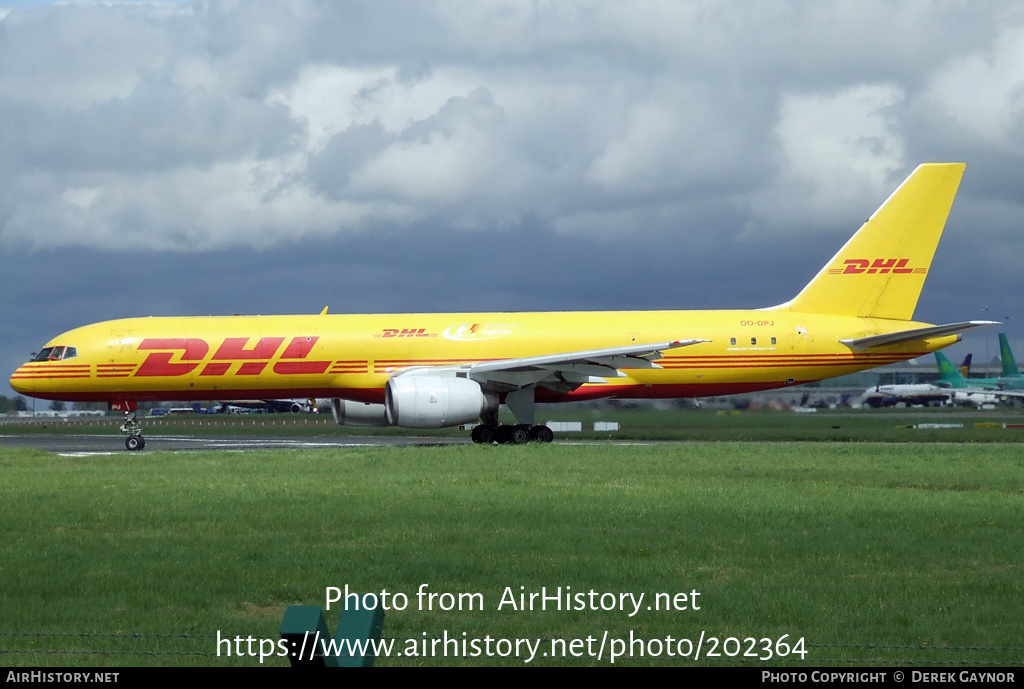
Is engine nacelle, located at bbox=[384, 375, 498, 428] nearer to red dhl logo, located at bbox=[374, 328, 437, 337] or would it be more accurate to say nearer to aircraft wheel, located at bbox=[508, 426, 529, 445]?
aircraft wheel, located at bbox=[508, 426, 529, 445]

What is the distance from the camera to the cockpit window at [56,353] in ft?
101

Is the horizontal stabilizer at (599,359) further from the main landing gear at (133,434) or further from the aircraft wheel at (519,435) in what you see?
the main landing gear at (133,434)

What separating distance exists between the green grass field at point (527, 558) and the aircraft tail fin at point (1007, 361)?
70724 millimetres

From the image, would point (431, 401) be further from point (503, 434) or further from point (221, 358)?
point (221, 358)

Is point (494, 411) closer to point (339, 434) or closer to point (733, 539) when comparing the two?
point (339, 434)

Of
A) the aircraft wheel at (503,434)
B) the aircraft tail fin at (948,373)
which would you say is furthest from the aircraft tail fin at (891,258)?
the aircraft tail fin at (948,373)

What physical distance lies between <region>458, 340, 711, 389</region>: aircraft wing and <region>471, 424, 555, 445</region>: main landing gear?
1.15 metres

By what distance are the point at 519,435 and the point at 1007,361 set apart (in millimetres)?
66858

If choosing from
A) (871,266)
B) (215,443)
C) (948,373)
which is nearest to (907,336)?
(871,266)

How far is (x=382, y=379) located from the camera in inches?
1216

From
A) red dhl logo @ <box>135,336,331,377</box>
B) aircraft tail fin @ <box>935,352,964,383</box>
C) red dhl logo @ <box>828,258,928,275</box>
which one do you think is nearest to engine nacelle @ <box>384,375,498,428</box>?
red dhl logo @ <box>135,336,331,377</box>

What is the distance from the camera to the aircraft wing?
28234mm

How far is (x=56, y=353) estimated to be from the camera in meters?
30.8
